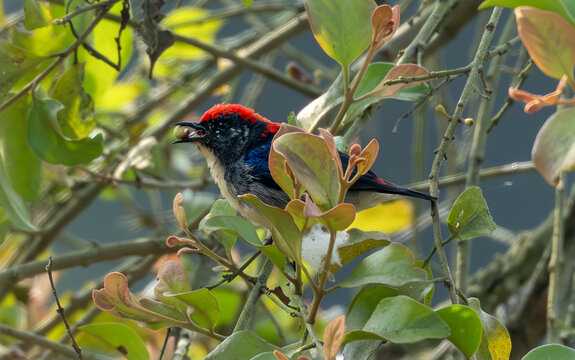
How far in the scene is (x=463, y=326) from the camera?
145 cm

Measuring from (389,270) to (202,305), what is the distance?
0.44m

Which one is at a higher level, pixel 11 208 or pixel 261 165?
pixel 11 208

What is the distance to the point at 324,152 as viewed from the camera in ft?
4.72

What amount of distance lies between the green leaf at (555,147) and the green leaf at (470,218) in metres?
0.50

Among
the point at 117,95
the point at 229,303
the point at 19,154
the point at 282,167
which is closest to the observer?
the point at 282,167

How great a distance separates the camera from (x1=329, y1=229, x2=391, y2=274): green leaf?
61.1 inches

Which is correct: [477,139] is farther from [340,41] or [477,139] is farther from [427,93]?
[340,41]

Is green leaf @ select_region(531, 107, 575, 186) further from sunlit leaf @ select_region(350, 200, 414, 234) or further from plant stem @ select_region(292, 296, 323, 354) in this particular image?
sunlit leaf @ select_region(350, 200, 414, 234)

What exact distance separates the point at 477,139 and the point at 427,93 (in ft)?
2.95

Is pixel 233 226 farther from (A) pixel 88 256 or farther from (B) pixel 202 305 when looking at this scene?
(A) pixel 88 256

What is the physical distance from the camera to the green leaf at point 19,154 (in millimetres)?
2619

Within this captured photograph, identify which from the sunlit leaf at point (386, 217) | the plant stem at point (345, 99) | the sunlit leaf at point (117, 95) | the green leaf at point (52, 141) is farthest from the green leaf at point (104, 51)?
the sunlit leaf at point (386, 217)

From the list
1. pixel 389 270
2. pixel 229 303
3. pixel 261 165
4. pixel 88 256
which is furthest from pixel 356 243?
pixel 229 303

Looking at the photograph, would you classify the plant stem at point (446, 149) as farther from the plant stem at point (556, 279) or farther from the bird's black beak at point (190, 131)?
the bird's black beak at point (190, 131)
